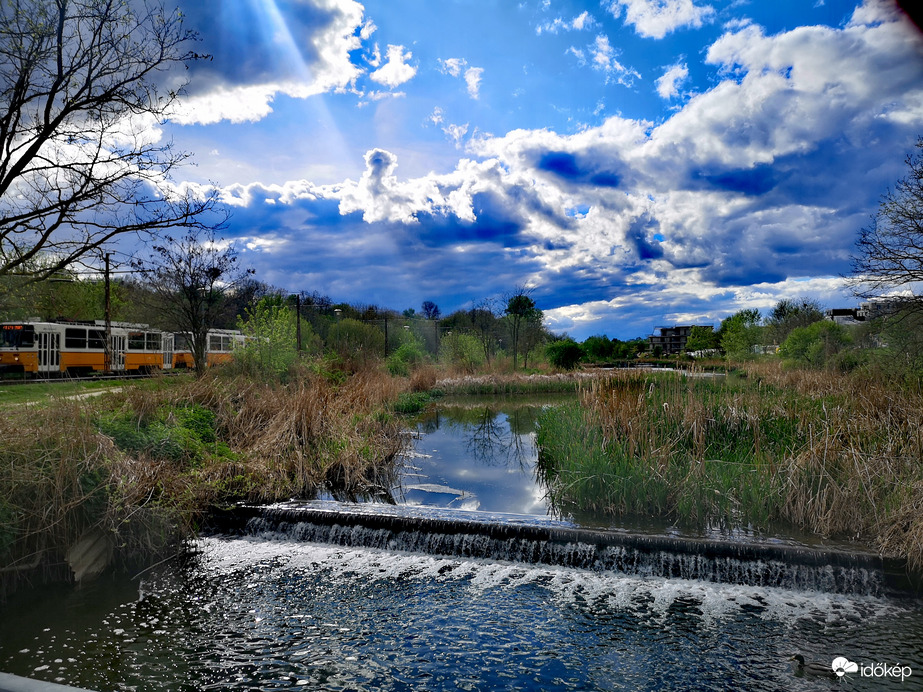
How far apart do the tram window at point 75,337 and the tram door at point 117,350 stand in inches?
33.1

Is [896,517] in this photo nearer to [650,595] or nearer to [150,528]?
[650,595]

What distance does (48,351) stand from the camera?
1892 centimetres

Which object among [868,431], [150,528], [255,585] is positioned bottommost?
[255,585]

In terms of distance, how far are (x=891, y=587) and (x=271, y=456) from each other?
23.6ft

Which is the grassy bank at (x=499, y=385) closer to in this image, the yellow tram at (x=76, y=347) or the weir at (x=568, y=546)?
the yellow tram at (x=76, y=347)

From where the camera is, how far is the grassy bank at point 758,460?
18.5ft

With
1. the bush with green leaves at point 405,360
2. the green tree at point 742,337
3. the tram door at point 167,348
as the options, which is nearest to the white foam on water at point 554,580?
the bush with green leaves at point 405,360

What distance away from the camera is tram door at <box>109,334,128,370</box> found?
2095 cm

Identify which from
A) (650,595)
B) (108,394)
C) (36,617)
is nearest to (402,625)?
(650,595)

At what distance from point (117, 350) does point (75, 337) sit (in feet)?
5.07

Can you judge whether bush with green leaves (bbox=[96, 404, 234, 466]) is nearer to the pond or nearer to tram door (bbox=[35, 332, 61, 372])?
the pond

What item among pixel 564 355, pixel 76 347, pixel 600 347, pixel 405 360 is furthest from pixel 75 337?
pixel 600 347

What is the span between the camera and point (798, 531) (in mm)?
5766

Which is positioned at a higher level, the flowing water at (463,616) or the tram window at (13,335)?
the tram window at (13,335)
